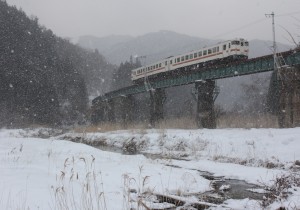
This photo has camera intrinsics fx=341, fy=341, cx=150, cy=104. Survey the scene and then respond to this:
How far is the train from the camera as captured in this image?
1228 inches

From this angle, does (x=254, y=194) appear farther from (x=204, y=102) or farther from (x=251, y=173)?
(x=204, y=102)

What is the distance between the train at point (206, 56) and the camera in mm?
31188

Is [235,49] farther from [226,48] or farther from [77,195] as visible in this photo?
[77,195]

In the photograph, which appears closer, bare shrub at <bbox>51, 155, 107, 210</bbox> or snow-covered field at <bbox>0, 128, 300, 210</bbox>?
bare shrub at <bbox>51, 155, 107, 210</bbox>

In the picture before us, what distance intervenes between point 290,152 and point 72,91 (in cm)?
8954

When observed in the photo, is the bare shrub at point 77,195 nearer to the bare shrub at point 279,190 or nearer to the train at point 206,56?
the bare shrub at point 279,190

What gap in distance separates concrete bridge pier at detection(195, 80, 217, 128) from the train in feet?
7.74

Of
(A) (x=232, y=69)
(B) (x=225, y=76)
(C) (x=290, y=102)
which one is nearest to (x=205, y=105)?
(B) (x=225, y=76)

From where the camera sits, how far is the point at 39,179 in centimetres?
661

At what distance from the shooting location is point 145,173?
8.70 m

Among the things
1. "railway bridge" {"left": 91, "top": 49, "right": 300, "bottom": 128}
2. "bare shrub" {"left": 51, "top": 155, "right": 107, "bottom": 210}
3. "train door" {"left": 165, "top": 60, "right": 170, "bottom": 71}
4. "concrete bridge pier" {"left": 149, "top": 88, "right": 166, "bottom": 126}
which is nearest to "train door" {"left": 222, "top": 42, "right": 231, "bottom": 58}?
"railway bridge" {"left": 91, "top": 49, "right": 300, "bottom": 128}

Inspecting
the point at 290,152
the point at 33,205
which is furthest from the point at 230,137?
the point at 33,205

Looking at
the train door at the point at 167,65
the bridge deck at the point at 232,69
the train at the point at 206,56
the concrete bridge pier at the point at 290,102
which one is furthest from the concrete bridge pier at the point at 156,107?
the concrete bridge pier at the point at 290,102

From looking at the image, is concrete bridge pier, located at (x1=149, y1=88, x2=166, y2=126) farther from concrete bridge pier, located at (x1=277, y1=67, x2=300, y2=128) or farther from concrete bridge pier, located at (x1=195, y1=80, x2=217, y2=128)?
concrete bridge pier, located at (x1=277, y1=67, x2=300, y2=128)
